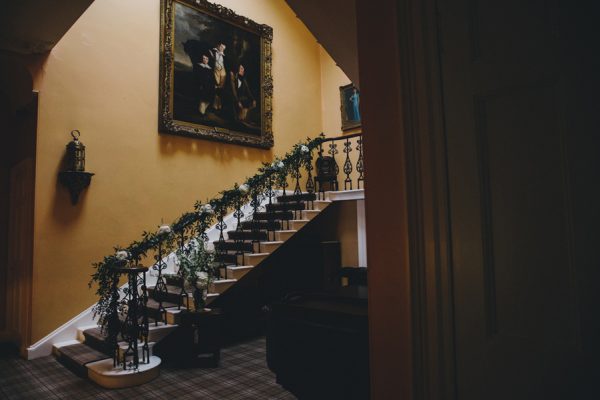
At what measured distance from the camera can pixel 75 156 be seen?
214 inches

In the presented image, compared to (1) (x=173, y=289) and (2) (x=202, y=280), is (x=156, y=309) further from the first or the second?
(2) (x=202, y=280)

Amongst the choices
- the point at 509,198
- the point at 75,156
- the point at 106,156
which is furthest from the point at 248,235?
the point at 509,198

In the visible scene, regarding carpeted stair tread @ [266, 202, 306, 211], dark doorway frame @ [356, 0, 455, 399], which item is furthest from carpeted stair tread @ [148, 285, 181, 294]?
dark doorway frame @ [356, 0, 455, 399]

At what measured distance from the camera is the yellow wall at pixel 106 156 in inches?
209

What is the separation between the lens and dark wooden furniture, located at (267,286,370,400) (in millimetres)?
1966

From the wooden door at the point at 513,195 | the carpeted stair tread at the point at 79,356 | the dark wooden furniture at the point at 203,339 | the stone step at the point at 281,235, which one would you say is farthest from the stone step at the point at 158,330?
the wooden door at the point at 513,195

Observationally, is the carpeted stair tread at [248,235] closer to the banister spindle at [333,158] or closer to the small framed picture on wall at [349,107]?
the banister spindle at [333,158]

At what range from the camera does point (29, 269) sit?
511 cm

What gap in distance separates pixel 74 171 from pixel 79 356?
96.6 inches

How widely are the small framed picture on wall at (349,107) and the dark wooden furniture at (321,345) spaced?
7.13m

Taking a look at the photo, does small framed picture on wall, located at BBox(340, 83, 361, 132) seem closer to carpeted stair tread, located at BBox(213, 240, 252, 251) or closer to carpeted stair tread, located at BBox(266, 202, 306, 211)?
carpeted stair tread, located at BBox(266, 202, 306, 211)

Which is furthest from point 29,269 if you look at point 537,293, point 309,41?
point 309,41

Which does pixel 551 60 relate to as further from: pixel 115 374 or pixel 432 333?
pixel 115 374

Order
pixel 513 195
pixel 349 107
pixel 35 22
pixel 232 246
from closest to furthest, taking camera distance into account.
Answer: pixel 513 195 → pixel 35 22 → pixel 232 246 → pixel 349 107
